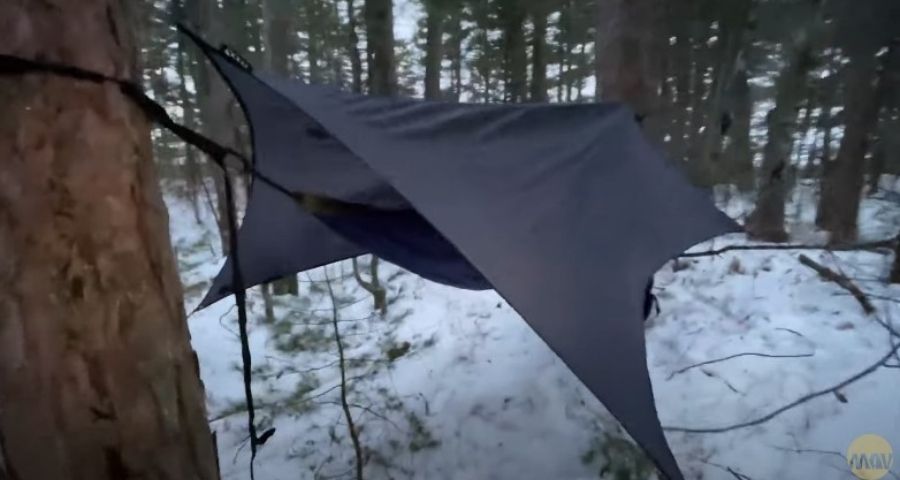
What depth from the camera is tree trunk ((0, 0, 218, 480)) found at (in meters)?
0.78

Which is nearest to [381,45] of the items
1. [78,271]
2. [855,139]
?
[78,271]

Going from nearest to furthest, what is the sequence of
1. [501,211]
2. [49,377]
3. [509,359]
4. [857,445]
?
[49,377]
[501,211]
[857,445]
[509,359]

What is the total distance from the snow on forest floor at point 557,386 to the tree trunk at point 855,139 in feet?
7.31

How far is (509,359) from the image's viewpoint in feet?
9.94

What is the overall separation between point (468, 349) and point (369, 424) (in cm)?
81

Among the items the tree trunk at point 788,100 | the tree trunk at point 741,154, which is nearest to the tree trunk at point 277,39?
the tree trunk at point 788,100

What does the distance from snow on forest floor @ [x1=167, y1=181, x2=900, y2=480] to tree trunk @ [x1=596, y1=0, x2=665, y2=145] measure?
48.9 inches

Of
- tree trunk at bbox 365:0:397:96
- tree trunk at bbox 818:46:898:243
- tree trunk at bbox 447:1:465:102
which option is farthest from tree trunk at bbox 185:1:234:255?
tree trunk at bbox 818:46:898:243

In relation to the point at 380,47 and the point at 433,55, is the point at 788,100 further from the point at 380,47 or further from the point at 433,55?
the point at 433,55

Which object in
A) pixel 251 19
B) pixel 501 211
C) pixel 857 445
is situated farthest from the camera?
pixel 251 19

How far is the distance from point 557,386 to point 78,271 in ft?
7.50

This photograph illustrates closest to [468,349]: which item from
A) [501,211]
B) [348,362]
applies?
[348,362]

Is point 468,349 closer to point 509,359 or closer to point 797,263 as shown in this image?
point 509,359

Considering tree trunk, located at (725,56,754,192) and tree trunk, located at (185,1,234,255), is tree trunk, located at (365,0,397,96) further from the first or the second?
tree trunk, located at (725,56,754,192)
